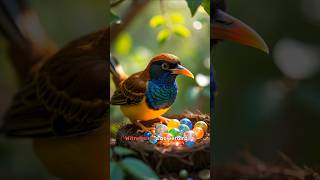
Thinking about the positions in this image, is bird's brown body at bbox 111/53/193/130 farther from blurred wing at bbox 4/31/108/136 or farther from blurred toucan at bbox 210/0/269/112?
blurred toucan at bbox 210/0/269/112

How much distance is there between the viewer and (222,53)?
346 cm

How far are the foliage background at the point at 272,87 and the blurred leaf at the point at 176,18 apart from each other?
30 cm

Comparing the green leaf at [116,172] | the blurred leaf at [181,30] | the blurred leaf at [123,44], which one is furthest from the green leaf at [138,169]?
the blurred leaf at [181,30]

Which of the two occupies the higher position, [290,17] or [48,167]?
[290,17]

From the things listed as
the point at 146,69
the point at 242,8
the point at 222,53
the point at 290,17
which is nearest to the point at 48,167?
the point at 146,69

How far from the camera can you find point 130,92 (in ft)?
11.1

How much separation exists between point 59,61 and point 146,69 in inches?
21.7

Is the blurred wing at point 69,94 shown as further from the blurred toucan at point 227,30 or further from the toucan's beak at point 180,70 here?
the blurred toucan at point 227,30

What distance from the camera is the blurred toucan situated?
3.42 metres

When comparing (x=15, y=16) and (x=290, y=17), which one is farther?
(x=290, y=17)

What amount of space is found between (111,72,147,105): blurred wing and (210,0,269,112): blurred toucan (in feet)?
1.53

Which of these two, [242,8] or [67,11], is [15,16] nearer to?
[67,11]

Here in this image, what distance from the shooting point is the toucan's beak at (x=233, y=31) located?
135 inches

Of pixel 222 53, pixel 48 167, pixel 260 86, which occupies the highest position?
pixel 222 53
